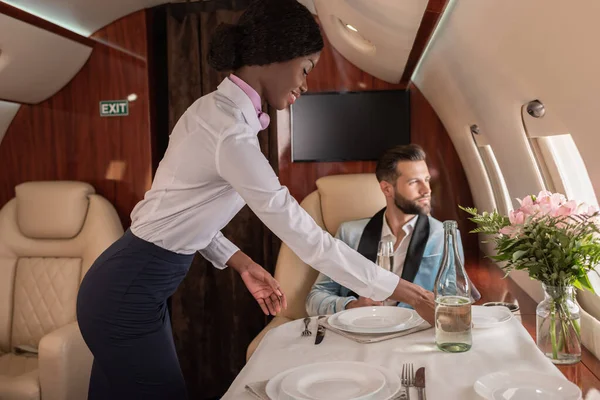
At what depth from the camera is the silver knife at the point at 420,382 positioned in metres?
1.20

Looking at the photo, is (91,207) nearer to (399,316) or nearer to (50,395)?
(50,395)

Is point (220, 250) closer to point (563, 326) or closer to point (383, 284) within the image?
point (383, 284)

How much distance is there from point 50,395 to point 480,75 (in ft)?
7.58

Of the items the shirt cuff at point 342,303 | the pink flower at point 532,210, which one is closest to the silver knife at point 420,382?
the pink flower at point 532,210

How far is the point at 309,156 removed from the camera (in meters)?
3.68

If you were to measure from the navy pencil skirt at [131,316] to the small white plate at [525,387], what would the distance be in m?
0.95

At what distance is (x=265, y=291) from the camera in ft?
5.90

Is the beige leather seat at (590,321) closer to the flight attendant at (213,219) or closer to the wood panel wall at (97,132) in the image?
the flight attendant at (213,219)

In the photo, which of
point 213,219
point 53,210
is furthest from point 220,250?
point 53,210

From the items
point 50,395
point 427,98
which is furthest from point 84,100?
point 427,98

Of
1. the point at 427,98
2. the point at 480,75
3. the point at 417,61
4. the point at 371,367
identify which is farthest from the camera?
the point at 427,98

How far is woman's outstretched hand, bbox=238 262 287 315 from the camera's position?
5.79ft

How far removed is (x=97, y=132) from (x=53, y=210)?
0.59 metres

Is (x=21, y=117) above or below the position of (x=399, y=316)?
above
